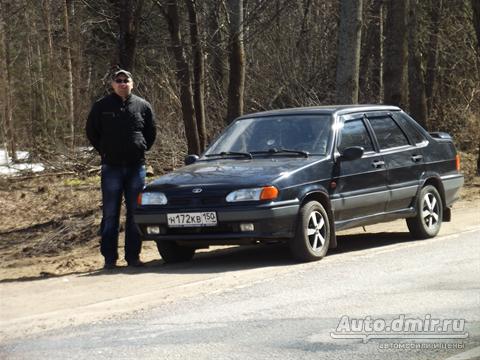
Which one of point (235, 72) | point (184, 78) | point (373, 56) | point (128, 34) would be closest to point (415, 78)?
point (373, 56)

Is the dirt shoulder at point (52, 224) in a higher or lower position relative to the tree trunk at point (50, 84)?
lower

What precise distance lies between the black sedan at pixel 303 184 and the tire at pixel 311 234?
0.01 metres

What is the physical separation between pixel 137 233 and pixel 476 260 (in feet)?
11.8

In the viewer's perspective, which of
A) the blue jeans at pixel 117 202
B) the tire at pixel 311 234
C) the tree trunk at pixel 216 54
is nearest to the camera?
the tire at pixel 311 234

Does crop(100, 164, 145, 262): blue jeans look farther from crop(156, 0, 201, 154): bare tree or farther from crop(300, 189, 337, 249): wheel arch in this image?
crop(156, 0, 201, 154): bare tree

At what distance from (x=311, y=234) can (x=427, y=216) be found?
7.86 feet

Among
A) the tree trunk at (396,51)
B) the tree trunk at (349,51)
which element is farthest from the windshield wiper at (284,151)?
the tree trunk at (396,51)

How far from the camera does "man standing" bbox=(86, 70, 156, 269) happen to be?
10.5 meters

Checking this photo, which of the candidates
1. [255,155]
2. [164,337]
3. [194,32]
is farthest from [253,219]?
[194,32]

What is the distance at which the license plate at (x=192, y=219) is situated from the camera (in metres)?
9.96

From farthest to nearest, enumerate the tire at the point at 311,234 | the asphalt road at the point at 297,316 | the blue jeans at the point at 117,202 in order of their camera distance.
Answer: the blue jeans at the point at 117,202
the tire at the point at 311,234
the asphalt road at the point at 297,316

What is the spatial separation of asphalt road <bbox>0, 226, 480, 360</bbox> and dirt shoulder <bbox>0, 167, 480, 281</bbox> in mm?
1927

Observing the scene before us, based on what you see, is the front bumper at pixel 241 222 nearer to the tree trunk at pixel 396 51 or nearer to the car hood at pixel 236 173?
the car hood at pixel 236 173

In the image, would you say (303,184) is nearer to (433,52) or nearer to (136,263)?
(136,263)
